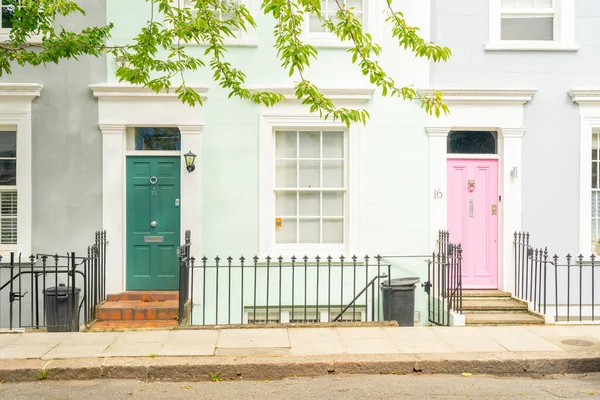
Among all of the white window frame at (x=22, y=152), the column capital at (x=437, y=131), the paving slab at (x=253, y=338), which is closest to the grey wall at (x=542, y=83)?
the column capital at (x=437, y=131)

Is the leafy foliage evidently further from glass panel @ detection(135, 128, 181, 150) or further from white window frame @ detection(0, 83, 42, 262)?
glass panel @ detection(135, 128, 181, 150)

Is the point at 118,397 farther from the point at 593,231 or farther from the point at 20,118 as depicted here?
the point at 593,231

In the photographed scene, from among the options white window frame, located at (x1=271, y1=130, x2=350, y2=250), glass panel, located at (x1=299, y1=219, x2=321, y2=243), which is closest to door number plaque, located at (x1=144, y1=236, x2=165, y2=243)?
white window frame, located at (x1=271, y1=130, x2=350, y2=250)

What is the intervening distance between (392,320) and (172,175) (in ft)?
14.2

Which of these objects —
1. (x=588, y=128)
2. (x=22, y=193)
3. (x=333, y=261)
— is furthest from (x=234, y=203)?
(x=588, y=128)

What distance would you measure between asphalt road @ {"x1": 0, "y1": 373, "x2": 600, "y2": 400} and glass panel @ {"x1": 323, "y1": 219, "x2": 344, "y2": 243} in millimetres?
3855

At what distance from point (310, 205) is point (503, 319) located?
3.59m

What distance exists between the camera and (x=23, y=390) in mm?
6297

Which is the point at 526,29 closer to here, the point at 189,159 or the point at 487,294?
the point at 487,294

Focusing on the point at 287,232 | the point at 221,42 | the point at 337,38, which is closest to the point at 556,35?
the point at 337,38

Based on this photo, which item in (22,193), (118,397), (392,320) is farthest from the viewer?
(22,193)

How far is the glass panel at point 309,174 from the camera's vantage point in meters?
10.4

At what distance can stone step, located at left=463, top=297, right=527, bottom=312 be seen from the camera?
9.80m

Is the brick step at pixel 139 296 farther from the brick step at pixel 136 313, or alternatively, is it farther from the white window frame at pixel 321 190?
the white window frame at pixel 321 190
